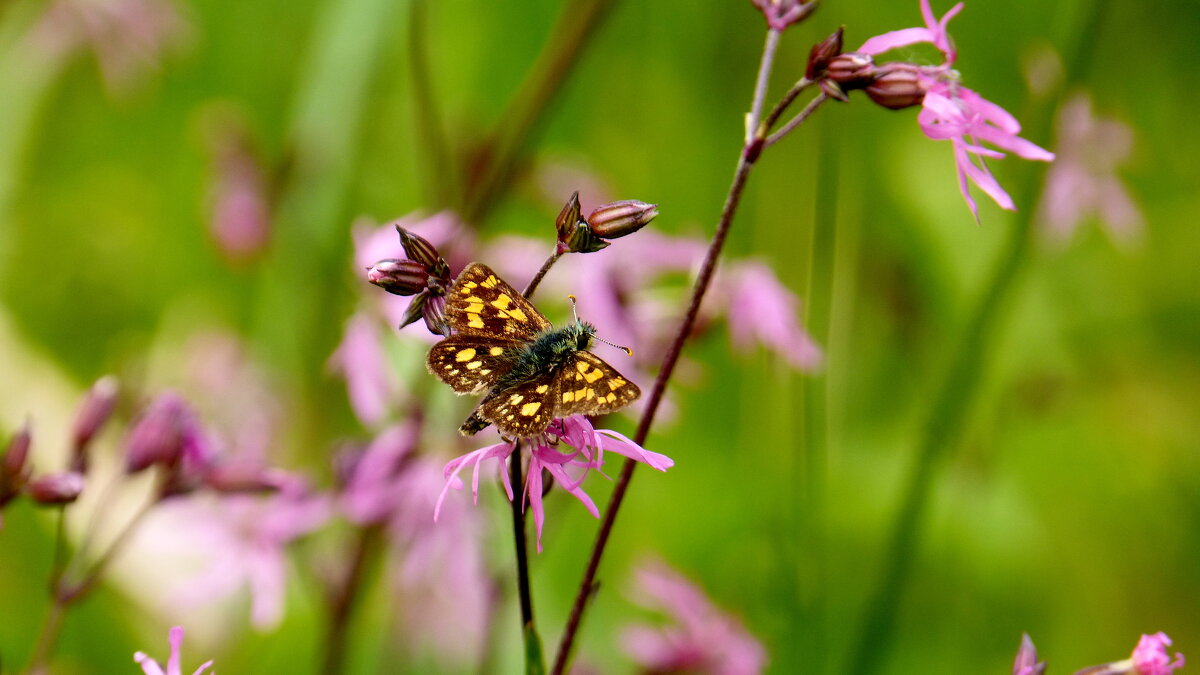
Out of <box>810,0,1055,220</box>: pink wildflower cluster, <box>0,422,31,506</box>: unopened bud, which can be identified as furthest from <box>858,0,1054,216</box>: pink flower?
<box>0,422,31,506</box>: unopened bud

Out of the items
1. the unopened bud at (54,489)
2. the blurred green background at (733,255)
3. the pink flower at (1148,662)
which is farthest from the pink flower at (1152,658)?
the unopened bud at (54,489)

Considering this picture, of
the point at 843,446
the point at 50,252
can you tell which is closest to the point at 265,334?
the point at 50,252

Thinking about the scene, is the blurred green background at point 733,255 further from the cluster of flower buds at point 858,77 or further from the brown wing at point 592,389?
the brown wing at point 592,389

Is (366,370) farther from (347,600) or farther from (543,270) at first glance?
(543,270)

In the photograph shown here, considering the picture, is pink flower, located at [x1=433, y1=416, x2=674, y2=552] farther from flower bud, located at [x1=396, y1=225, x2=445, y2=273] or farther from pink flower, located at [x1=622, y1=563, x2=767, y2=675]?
pink flower, located at [x1=622, y1=563, x2=767, y2=675]

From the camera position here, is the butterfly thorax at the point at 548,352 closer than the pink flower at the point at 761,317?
Yes

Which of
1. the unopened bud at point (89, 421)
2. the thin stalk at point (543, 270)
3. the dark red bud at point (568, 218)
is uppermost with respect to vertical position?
the dark red bud at point (568, 218)

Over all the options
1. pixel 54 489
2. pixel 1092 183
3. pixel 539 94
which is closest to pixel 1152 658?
pixel 54 489
